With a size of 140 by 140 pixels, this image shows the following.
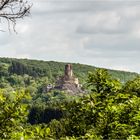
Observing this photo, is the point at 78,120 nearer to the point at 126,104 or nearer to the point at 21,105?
the point at 126,104

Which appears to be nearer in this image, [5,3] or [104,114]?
[5,3]

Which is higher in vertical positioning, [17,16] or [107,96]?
[17,16]

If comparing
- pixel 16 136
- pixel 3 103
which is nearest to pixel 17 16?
pixel 3 103

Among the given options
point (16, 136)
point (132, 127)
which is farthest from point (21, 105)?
point (132, 127)

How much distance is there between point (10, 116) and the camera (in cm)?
1234

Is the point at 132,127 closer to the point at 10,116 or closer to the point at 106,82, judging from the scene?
the point at 10,116

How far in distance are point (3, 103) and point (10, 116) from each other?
68 centimetres

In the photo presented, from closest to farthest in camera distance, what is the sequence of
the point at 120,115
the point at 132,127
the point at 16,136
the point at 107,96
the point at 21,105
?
the point at 16,136
the point at 132,127
the point at 21,105
the point at 120,115
the point at 107,96

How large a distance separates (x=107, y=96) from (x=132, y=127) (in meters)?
5.31

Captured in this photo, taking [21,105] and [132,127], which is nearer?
[132,127]

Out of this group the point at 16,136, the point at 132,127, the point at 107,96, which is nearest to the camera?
the point at 16,136

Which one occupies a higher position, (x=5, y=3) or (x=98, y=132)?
(x=5, y=3)

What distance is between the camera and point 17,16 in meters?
13.0

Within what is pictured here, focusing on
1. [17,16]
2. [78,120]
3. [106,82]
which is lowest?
[78,120]
